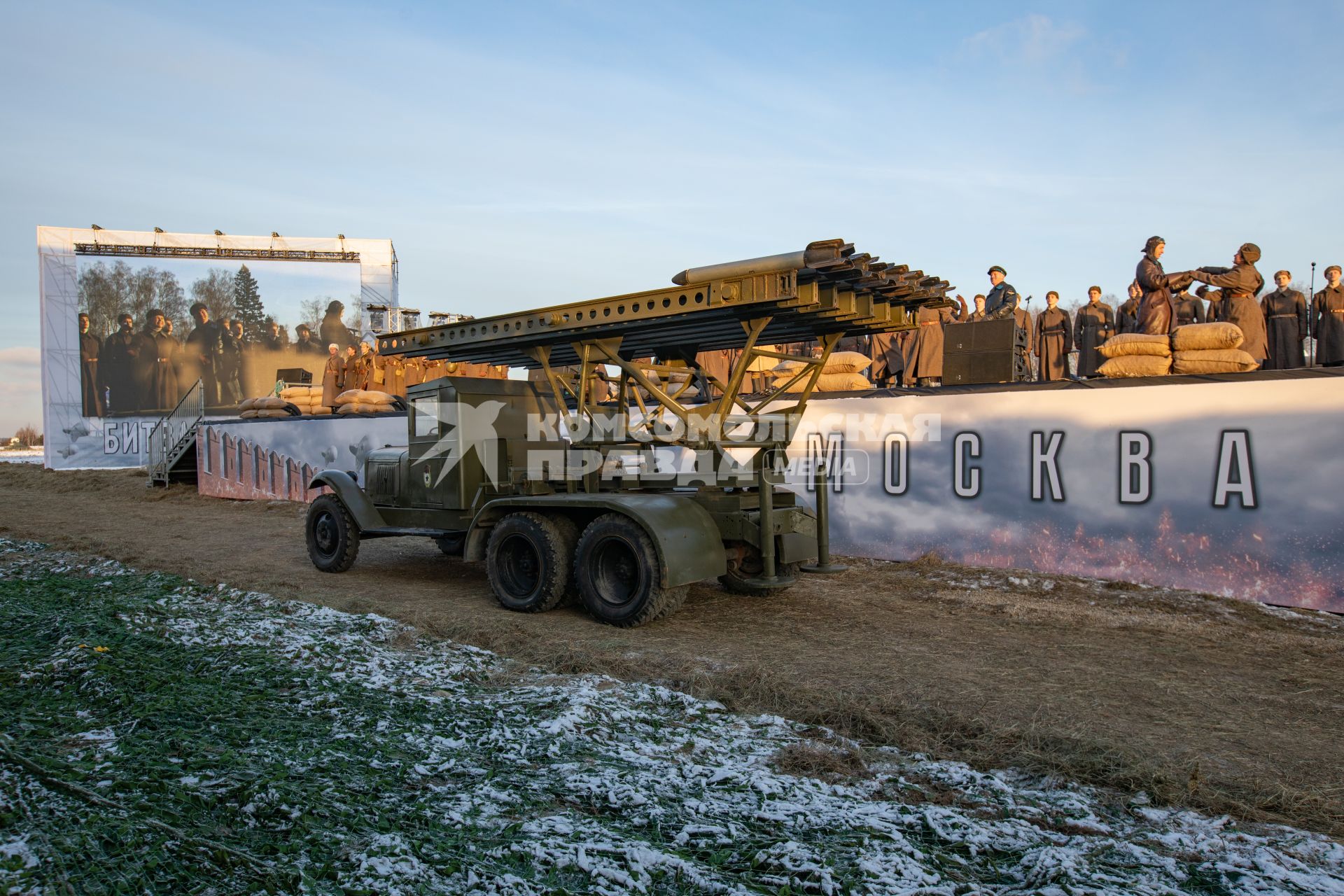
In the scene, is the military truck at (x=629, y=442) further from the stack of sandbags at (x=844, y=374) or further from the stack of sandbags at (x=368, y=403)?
the stack of sandbags at (x=368, y=403)

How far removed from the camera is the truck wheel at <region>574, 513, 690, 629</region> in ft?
22.4

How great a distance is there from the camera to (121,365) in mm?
31672

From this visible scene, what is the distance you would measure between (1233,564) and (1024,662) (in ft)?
12.2

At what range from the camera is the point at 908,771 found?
3.64m

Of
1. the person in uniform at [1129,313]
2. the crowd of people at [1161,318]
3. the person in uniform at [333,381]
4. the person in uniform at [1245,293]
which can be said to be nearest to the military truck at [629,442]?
the crowd of people at [1161,318]

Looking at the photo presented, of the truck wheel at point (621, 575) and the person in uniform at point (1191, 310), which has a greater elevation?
the person in uniform at point (1191, 310)

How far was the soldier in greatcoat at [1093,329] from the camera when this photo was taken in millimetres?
12211

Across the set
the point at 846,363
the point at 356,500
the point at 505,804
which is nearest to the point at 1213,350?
the point at 846,363

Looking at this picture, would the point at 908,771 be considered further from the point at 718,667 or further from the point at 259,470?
the point at 259,470

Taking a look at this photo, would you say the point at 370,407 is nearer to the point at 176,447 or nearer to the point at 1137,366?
the point at 176,447

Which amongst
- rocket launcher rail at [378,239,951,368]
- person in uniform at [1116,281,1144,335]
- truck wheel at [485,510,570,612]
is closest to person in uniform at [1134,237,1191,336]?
person in uniform at [1116,281,1144,335]

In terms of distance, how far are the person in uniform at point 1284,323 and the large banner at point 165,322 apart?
26979 millimetres

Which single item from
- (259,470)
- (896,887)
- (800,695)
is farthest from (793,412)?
(259,470)

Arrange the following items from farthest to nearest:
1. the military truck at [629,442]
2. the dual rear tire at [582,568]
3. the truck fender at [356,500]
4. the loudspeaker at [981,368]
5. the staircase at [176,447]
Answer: the staircase at [176,447], the loudspeaker at [981,368], the truck fender at [356,500], the dual rear tire at [582,568], the military truck at [629,442]
